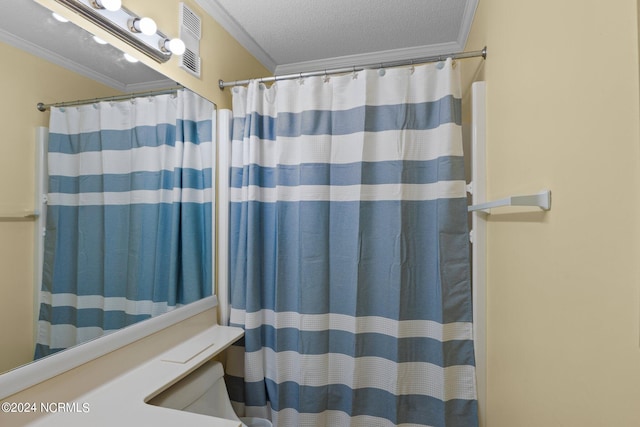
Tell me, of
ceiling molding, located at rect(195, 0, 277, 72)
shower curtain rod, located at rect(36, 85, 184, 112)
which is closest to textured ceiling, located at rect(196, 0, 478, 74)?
ceiling molding, located at rect(195, 0, 277, 72)

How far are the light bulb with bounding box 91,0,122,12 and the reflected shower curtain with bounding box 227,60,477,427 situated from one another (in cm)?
67

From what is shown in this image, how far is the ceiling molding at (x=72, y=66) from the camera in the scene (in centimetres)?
81

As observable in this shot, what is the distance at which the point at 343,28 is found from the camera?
170 cm

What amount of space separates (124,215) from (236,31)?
4.28ft

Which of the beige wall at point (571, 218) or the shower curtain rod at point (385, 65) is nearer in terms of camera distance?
the beige wall at point (571, 218)

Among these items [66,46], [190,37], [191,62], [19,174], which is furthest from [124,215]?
[190,37]

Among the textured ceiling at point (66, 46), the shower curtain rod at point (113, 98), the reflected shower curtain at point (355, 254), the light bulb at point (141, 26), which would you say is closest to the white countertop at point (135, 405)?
the reflected shower curtain at point (355, 254)

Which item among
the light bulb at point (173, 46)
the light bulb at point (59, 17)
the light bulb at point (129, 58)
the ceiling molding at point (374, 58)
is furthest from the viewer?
the ceiling molding at point (374, 58)

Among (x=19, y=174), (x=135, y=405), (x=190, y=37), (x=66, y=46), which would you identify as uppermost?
(x=190, y=37)

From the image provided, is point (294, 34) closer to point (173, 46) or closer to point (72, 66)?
point (173, 46)

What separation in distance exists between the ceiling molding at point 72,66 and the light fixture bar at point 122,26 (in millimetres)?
125

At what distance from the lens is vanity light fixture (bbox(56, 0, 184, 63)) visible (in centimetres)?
97

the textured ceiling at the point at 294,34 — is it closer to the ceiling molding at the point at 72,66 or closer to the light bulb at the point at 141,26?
the ceiling molding at the point at 72,66

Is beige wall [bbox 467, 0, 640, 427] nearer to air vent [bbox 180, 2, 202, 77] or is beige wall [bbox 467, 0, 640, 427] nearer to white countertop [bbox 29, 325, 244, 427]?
white countertop [bbox 29, 325, 244, 427]
